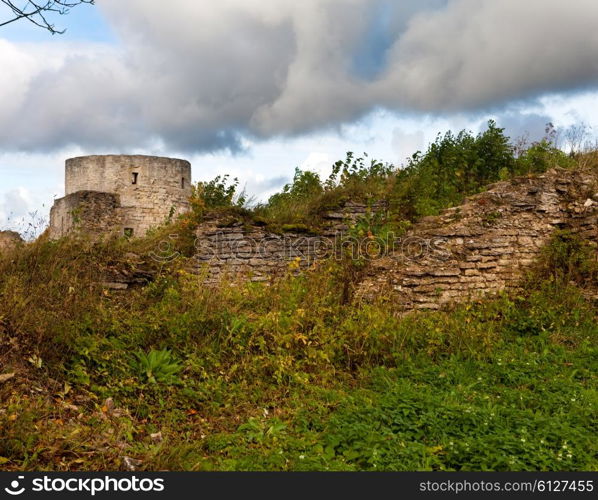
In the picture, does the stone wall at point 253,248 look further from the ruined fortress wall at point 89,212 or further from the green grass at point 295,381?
the ruined fortress wall at point 89,212

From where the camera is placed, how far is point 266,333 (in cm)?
715

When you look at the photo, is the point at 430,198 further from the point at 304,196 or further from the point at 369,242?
the point at 304,196

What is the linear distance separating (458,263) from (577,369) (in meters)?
2.43

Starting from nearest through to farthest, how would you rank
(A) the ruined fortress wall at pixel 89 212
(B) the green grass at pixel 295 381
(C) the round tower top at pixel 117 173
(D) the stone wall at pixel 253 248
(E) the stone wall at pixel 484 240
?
(B) the green grass at pixel 295 381, (E) the stone wall at pixel 484 240, (D) the stone wall at pixel 253 248, (A) the ruined fortress wall at pixel 89 212, (C) the round tower top at pixel 117 173

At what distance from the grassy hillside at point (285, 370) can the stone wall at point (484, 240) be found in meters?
0.28

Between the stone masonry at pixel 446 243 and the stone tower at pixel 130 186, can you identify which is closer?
the stone masonry at pixel 446 243

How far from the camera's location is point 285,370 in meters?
6.52

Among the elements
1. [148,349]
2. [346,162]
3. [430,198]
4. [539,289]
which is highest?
[346,162]

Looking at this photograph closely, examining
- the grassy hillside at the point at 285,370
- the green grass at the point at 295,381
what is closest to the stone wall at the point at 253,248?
the grassy hillside at the point at 285,370

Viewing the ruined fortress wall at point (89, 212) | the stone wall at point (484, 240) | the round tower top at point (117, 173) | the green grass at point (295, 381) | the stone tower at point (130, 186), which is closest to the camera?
the green grass at point (295, 381)

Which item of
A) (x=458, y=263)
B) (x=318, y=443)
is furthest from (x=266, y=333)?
(x=458, y=263)

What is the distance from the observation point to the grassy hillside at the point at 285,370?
465 centimetres

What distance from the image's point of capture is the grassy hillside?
4652 millimetres

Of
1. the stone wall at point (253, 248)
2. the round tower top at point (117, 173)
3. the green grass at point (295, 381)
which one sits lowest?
the green grass at point (295, 381)
